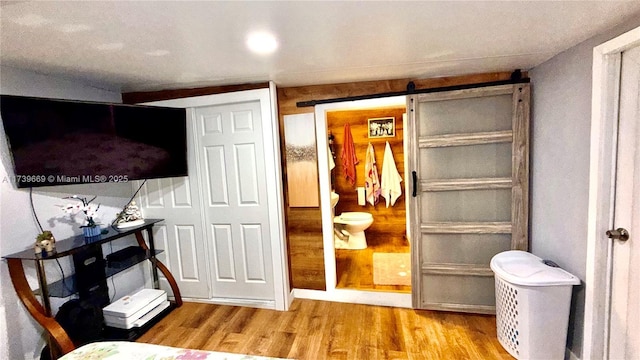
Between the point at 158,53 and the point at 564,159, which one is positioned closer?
the point at 158,53

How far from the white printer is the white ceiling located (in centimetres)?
190

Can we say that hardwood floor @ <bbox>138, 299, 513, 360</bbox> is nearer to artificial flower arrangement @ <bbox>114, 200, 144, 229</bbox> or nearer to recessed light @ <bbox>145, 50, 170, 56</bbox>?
artificial flower arrangement @ <bbox>114, 200, 144, 229</bbox>

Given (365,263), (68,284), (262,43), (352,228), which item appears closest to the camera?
(262,43)

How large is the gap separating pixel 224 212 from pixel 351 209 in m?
2.12

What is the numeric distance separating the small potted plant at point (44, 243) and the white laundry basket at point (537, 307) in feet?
10.1

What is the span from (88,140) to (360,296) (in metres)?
2.60

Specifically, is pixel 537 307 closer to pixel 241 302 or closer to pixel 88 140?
pixel 241 302

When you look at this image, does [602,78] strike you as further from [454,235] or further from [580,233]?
[454,235]

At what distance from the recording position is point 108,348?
50.8 inches

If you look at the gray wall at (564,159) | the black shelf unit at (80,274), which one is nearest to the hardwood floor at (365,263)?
the gray wall at (564,159)

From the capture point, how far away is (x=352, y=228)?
378cm

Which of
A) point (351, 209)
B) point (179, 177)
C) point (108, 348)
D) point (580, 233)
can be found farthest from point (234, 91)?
point (580, 233)

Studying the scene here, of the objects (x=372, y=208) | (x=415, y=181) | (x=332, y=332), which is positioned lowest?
(x=332, y=332)

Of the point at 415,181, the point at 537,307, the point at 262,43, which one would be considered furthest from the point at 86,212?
the point at 537,307
